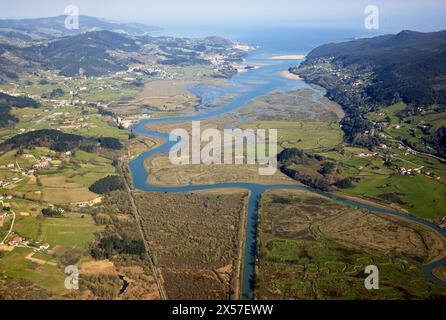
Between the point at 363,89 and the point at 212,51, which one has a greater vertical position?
the point at 212,51

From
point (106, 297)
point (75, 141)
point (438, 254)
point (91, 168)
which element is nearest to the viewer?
point (106, 297)

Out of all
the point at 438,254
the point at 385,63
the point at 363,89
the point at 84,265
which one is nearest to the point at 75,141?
the point at 84,265

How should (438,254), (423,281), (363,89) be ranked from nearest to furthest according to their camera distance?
(423,281) → (438,254) → (363,89)

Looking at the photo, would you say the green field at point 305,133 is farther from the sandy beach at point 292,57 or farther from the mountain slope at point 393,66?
the sandy beach at point 292,57

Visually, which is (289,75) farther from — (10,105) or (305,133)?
(10,105)

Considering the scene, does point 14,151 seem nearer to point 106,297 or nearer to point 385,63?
point 106,297

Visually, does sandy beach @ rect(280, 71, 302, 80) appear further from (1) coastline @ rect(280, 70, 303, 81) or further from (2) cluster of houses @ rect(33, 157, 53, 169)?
(2) cluster of houses @ rect(33, 157, 53, 169)
